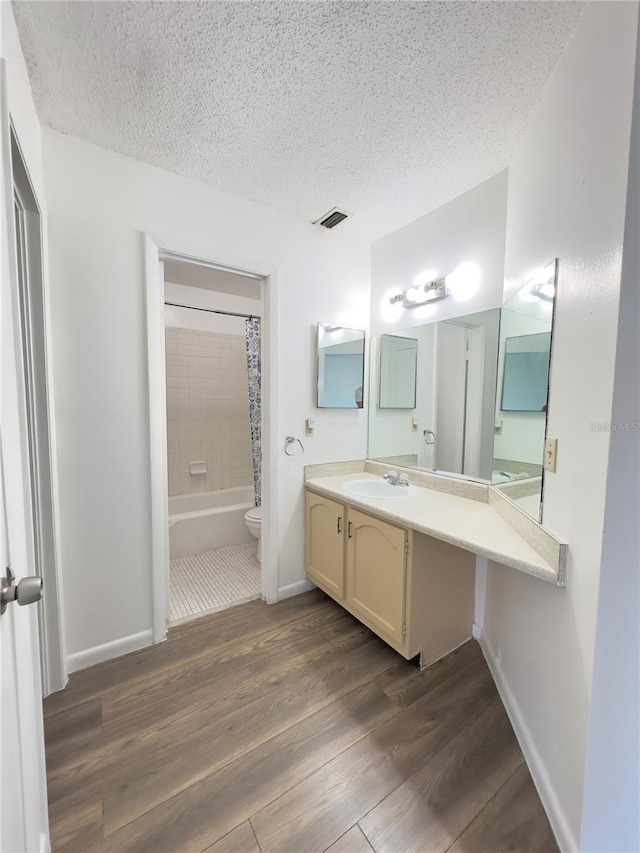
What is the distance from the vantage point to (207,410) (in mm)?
3518

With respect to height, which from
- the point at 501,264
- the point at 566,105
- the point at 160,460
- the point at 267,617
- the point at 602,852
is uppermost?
the point at 566,105

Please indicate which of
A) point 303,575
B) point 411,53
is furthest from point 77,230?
point 303,575

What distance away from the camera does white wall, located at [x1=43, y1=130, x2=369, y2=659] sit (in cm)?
152

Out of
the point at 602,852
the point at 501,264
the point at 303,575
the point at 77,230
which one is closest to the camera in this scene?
the point at 602,852

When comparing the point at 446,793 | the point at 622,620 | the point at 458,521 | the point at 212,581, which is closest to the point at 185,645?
the point at 212,581

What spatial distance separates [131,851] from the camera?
0.96 m

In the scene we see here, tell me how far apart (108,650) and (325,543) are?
4.10ft

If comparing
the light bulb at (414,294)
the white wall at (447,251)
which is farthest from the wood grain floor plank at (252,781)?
the light bulb at (414,294)

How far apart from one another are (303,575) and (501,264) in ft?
7.31

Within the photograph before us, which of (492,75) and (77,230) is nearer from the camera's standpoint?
(492,75)

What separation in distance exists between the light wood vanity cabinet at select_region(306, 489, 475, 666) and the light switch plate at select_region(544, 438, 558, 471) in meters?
0.64

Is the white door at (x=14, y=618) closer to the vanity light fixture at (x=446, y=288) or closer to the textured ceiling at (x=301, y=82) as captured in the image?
the textured ceiling at (x=301, y=82)

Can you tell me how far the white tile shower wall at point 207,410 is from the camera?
3328 millimetres

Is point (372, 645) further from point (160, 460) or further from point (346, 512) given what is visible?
point (160, 460)
